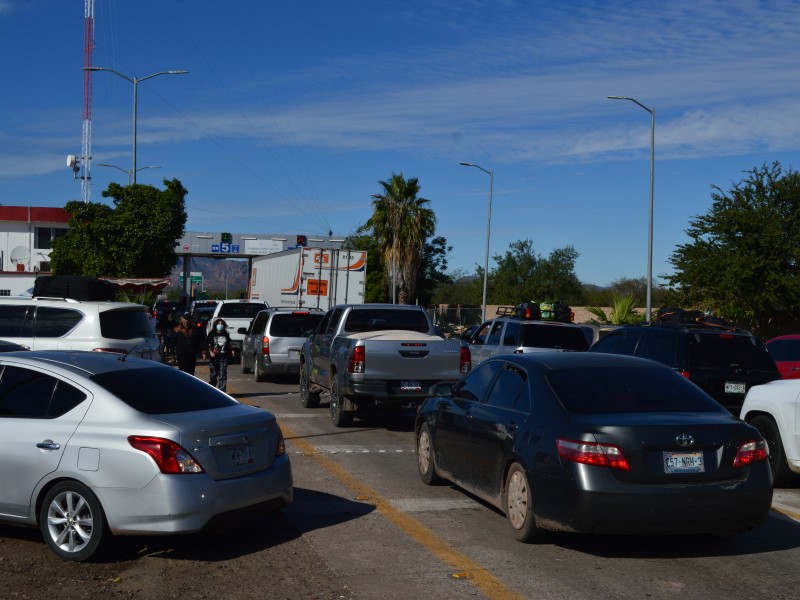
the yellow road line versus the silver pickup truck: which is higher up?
the silver pickup truck

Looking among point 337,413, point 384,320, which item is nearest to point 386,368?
point 337,413

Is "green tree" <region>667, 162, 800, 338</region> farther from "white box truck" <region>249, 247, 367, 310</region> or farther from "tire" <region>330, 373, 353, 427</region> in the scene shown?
"tire" <region>330, 373, 353, 427</region>

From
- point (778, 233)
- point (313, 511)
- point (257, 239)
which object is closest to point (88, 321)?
point (313, 511)

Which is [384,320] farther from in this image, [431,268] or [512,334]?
[431,268]

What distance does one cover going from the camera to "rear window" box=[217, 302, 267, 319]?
2898 centimetres

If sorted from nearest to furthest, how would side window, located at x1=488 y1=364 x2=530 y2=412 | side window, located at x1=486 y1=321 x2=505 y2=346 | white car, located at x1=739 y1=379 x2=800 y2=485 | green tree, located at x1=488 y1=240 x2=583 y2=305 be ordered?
side window, located at x1=488 y1=364 x2=530 y2=412, white car, located at x1=739 y1=379 x2=800 y2=485, side window, located at x1=486 y1=321 x2=505 y2=346, green tree, located at x1=488 y1=240 x2=583 y2=305

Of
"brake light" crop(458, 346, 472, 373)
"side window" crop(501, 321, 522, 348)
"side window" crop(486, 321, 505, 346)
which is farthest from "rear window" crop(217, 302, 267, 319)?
"brake light" crop(458, 346, 472, 373)

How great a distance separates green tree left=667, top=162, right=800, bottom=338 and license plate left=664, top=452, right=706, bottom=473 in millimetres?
28979

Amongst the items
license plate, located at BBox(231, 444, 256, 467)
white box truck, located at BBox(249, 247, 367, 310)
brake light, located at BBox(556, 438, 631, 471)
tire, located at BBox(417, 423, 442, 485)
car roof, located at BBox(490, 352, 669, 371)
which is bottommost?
tire, located at BBox(417, 423, 442, 485)

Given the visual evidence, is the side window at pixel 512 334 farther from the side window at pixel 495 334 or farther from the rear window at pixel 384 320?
the rear window at pixel 384 320

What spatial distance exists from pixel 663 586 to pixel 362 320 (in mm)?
10082

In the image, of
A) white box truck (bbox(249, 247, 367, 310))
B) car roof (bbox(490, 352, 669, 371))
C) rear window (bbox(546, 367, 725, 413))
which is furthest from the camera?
white box truck (bbox(249, 247, 367, 310))

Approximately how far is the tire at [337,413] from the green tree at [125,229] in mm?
26821

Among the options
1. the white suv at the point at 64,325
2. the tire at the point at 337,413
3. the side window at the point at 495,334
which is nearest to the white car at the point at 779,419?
the tire at the point at 337,413
